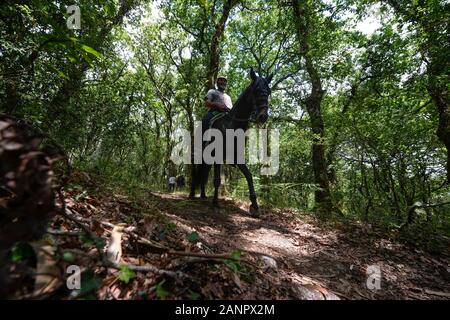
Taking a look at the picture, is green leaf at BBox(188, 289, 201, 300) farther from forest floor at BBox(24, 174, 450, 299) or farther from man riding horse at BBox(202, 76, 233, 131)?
man riding horse at BBox(202, 76, 233, 131)

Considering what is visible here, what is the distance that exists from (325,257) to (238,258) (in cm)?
259

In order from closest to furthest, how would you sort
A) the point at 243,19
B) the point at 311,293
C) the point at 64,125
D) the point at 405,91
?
1. the point at 311,293
2. the point at 64,125
3. the point at 405,91
4. the point at 243,19

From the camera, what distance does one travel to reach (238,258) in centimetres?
180

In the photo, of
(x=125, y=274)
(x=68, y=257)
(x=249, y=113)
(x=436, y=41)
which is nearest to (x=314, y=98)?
(x=249, y=113)

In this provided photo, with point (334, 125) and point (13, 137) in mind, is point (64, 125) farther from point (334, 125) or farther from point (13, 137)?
point (334, 125)

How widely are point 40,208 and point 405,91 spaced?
349 inches

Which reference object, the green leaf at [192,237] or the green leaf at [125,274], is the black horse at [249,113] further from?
the green leaf at [125,274]

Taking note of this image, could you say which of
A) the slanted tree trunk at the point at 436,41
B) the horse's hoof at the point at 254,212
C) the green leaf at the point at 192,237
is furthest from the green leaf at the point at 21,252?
the slanted tree trunk at the point at 436,41

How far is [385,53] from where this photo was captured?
251 inches

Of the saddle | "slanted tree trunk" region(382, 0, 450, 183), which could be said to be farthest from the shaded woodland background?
the saddle

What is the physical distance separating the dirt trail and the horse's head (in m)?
2.53

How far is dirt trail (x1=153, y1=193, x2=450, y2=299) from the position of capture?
2.65m
